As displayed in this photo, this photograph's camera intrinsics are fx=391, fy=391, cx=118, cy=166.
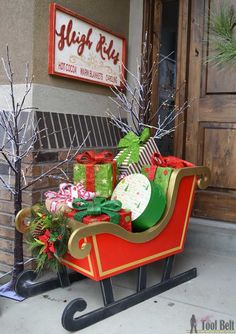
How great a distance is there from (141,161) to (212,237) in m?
1.06

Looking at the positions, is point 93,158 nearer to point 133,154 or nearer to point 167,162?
point 133,154

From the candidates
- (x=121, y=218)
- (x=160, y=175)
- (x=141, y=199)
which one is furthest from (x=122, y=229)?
(x=160, y=175)

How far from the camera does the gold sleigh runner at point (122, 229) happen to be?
199 cm

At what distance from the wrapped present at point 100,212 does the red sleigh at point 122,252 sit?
0.06 meters

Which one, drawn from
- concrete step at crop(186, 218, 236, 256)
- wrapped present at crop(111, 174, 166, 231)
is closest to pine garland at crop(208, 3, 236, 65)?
wrapped present at crop(111, 174, 166, 231)

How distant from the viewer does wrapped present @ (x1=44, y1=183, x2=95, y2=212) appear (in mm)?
2381

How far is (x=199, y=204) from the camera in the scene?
3510mm

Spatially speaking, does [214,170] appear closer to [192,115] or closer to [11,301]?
[192,115]

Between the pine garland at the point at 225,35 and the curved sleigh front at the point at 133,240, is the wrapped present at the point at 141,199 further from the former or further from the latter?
the pine garland at the point at 225,35

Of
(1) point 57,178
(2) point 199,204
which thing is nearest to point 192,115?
(2) point 199,204

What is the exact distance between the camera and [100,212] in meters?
2.27

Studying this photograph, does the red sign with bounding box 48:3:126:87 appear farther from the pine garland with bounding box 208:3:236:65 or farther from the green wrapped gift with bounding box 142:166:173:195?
the pine garland with bounding box 208:3:236:65

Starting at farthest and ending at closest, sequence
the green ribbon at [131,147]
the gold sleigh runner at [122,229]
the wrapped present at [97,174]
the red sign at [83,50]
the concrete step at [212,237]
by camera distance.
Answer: the concrete step at [212,237], the red sign at [83,50], the green ribbon at [131,147], the wrapped present at [97,174], the gold sleigh runner at [122,229]

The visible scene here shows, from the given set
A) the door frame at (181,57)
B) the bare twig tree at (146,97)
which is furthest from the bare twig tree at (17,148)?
the door frame at (181,57)
